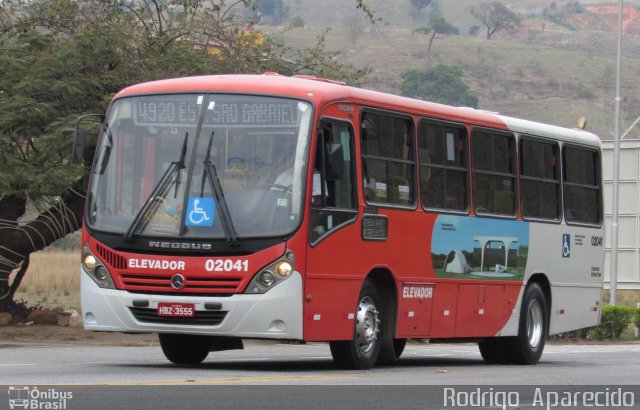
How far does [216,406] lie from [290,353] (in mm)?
11003

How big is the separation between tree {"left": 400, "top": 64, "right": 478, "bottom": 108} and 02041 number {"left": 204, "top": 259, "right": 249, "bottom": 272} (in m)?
109

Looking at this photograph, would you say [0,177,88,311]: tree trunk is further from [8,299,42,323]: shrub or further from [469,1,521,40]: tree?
[469,1,521,40]: tree

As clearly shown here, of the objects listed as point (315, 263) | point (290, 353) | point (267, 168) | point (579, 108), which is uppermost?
point (579, 108)

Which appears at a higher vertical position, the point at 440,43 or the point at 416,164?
the point at 440,43

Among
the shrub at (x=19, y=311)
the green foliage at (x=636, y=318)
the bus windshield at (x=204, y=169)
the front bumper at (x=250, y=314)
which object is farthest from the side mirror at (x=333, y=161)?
the green foliage at (x=636, y=318)

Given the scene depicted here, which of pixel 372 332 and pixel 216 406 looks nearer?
pixel 216 406

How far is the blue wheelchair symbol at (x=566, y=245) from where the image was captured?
21469 millimetres

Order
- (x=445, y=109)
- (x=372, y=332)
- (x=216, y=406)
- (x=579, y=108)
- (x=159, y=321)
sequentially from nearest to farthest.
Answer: (x=216, y=406), (x=159, y=321), (x=372, y=332), (x=445, y=109), (x=579, y=108)

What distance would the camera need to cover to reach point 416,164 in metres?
17.7

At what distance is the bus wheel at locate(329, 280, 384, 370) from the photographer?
16.2 m

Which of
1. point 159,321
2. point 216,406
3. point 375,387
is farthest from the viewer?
point 159,321

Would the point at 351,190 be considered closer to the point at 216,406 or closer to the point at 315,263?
the point at 315,263

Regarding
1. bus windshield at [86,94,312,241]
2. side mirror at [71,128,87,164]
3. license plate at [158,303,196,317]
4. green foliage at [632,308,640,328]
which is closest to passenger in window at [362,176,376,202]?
bus windshield at [86,94,312,241]

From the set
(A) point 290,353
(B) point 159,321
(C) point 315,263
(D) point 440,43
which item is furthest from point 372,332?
(D) point 440,43
